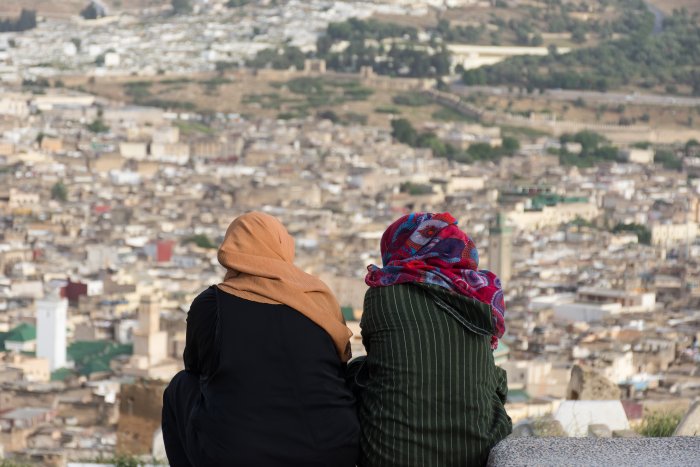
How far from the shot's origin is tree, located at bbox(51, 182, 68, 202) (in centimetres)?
3381

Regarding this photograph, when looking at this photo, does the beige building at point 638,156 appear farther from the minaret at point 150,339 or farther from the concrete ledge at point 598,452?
the concrete ledge at point 598,452

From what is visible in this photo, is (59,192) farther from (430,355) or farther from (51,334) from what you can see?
(430,355)

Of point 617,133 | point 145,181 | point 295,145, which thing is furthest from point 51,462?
point 617,133

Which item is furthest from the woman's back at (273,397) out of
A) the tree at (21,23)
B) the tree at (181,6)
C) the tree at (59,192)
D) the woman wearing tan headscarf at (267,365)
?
the tree at (181,6)

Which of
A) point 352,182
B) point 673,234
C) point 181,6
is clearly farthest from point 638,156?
point 181,6

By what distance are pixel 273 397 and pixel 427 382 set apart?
27cm

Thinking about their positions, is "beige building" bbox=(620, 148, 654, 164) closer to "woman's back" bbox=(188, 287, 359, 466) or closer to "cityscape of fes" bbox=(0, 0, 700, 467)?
"cityscape of fes" bbox=(0, 0, 700, 467)

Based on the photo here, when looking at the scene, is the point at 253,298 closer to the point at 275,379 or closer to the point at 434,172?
the point at 275,379

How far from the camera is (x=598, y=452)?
2799 millimetres

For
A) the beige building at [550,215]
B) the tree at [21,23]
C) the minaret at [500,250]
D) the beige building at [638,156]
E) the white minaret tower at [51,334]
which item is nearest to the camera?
the white minaret tower at [51,334]

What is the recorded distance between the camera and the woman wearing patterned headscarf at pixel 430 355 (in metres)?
3.04

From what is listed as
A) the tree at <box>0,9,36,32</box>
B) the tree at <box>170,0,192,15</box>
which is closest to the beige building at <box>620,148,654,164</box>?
the tree at <box>170,0,192,15</box>

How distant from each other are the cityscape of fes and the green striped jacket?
102mm

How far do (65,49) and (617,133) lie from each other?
21548 mm
